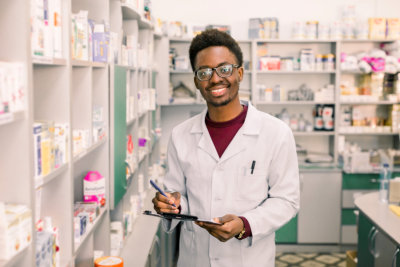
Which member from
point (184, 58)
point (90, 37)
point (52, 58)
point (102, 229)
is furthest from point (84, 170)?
point (184, 58)

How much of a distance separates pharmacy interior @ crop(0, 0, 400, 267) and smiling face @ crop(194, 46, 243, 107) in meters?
0.58

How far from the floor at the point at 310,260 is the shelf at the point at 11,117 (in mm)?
4413

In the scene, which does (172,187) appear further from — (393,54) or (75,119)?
(393,54)

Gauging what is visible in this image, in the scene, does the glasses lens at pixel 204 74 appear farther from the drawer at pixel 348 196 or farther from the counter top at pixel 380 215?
the drawer at pixel 348 196

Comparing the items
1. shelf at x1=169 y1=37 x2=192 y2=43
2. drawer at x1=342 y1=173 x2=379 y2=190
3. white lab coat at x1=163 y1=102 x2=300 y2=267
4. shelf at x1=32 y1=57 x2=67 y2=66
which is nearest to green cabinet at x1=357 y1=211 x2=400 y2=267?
white lab coat at x1=163 y1=102 x2=300 y2=267

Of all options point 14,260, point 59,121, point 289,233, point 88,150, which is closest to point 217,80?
point 59,121

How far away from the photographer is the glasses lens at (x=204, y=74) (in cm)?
205

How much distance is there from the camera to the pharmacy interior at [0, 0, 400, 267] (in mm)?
1623

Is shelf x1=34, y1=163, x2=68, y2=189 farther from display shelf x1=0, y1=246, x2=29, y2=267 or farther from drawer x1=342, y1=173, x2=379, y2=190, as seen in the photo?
drawer x1=342, y1=173, x2=379, y2=190

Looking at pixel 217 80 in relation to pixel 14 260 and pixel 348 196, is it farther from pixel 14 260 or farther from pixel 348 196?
pixel 348 196

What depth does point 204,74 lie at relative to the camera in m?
2.06

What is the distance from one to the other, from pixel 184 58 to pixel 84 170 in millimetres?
3502

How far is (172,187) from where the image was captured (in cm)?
233

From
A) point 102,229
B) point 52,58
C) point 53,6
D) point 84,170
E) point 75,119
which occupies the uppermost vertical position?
point 53,6
